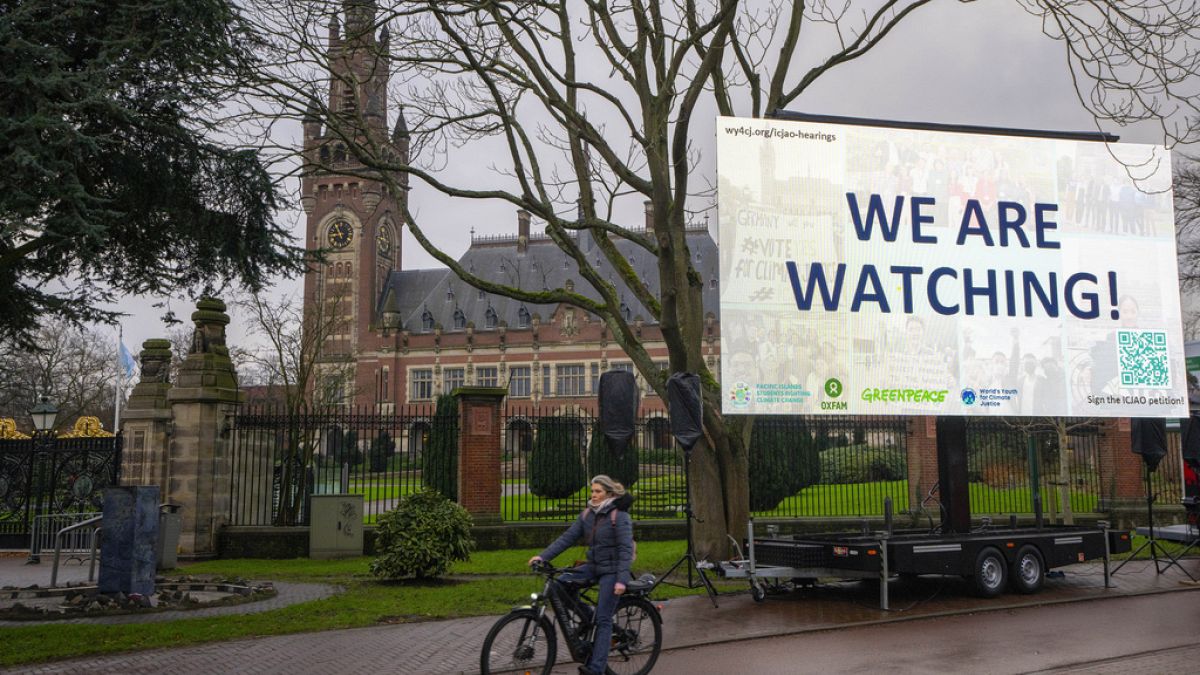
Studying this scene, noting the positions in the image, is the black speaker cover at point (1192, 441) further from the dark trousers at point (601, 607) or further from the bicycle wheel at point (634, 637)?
the dark trousers at point (601, 607)

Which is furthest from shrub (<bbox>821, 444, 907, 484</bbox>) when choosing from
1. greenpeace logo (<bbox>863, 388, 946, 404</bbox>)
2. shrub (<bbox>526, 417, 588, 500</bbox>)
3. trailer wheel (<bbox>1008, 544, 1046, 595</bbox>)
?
greenpeace logo (<bbox>863, 388, 946, 404</bbox>)

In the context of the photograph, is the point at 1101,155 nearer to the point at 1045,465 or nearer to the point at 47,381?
the point at 1045,465

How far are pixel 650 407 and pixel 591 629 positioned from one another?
55047 millimetres

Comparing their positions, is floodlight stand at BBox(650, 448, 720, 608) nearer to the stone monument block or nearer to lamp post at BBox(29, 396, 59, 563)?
the stone monument block

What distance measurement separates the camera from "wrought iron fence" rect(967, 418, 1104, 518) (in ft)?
71.8

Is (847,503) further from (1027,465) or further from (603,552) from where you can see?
(603,552)

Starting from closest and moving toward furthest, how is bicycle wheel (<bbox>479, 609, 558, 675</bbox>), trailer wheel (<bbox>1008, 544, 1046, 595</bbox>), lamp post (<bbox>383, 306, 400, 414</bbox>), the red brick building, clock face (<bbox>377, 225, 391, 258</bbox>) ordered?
bicycle wheel (<bbox>479, 609, 558, 675</bbox>)
trailer wheel (<bbox>1008, 544, 1046, 595</bbox>)
the red brick building
lamp post (<bbox>383, 306, 400, 414</bbox>)
clock face (<bbox>377, 225, 391, 258</bbox>)

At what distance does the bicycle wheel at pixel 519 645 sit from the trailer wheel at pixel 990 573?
6864 millimetres

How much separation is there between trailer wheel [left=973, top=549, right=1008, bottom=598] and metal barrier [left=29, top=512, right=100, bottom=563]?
14.7 meters

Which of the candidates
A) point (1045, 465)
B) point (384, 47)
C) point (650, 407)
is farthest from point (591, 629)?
point (650, 407)

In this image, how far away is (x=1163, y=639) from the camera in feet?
31.7

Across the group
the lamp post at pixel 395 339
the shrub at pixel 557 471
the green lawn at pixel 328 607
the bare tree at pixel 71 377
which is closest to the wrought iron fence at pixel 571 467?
the shrub at pixel 557 471

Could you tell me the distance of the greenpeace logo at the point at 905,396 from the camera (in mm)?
12391

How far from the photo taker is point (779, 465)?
78.4ft
